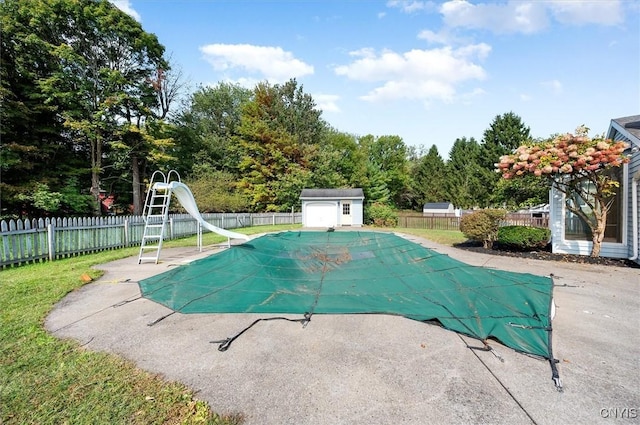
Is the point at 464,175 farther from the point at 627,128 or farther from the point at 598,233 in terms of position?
the point at 598,233

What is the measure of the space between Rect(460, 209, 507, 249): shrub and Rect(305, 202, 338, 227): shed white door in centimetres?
1182

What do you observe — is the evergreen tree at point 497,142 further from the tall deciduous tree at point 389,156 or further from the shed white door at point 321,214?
the shed white door at point 321,214

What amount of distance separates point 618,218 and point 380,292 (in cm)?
812

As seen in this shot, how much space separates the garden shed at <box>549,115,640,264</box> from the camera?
691 cm

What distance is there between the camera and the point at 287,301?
3.92 m

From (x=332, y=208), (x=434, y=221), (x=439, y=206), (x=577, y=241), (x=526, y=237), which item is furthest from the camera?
(x=439, y=206)

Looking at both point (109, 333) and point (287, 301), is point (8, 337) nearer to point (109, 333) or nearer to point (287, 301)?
point (109, 333)

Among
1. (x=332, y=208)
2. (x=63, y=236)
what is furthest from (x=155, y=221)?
(x=332, y=208)

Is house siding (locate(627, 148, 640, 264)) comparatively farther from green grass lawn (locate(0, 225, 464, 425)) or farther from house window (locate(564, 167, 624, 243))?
green grass lawn (locate(0, 225, 464, 425))

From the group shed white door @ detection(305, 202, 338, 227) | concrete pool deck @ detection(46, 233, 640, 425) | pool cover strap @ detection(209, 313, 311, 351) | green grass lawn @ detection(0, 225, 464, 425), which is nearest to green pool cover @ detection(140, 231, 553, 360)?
pool cover strap @ detection(209, 313, 311, 351)

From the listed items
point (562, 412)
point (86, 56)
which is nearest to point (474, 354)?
point (562, 412)

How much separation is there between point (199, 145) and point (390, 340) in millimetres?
27165

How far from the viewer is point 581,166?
22.7 feet

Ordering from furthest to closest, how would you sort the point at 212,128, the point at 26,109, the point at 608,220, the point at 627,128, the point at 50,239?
1. the point at 212,128
2. the point at 26,109
3. the point at 608,220
4. the point at 627,128
5. the point at 50,239
